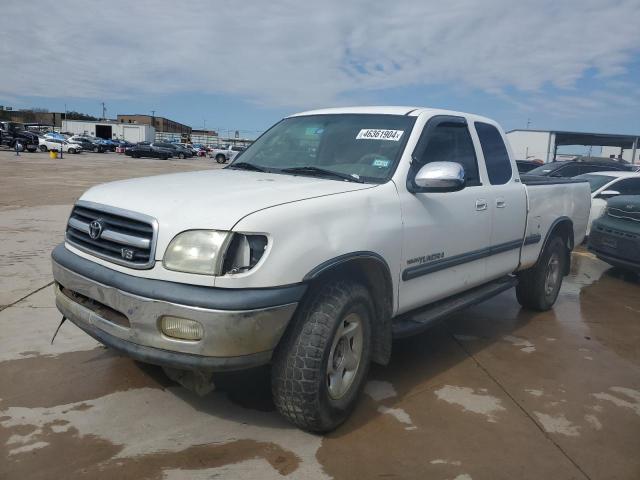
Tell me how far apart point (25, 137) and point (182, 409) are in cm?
4644

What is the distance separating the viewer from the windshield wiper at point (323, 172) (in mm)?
3479

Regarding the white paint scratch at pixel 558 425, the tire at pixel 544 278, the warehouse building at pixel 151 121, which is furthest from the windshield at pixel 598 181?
the warehouse building at pixel 151 121

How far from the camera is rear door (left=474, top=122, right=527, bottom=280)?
448 centimetres

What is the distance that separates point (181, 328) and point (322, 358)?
740mm

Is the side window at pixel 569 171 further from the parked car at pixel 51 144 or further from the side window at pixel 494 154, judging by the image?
the parked car at pixel 51 144

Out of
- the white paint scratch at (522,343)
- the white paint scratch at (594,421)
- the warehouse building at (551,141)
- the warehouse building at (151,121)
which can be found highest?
the warehouse building at (151,121)

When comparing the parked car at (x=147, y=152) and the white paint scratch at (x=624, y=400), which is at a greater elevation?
the parked car at (x=147, y=152)

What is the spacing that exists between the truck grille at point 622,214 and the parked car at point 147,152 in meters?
48.1

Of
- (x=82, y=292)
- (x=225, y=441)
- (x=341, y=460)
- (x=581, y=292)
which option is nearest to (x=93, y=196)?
(x=82, y=292)

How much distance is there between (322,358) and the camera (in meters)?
2.80

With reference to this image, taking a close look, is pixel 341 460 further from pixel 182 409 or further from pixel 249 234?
pixel 249 234

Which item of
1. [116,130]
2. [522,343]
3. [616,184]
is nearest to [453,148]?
A: [522,343]

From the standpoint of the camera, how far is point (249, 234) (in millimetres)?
2588

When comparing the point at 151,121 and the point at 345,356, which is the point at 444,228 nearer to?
the point at 345,356
